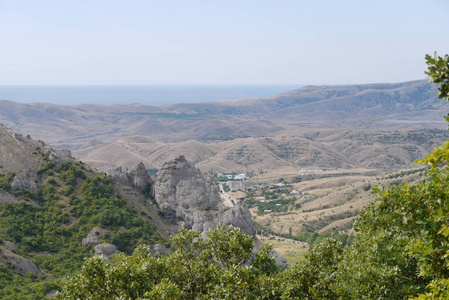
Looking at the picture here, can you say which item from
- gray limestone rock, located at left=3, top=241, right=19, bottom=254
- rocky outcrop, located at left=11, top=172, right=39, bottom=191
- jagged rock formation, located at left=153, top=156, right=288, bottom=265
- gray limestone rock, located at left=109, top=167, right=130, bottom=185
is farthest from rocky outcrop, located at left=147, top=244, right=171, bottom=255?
Result: rocky outcrop, located at left=11, top=172, right=39, bottom=191

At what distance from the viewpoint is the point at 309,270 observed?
21.5 metres

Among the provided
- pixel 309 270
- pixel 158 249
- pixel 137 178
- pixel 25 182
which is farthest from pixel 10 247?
pixel 309 270

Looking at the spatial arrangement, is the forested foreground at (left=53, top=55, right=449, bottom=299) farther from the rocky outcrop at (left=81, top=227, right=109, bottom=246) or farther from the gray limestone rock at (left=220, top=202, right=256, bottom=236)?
the gray limestone rock at (left=220, top=202, right=256, bottom=236)

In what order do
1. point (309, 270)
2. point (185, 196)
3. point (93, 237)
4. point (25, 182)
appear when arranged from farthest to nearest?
point (185, 196)
point (25, 182)
point (93, 237)
point (309, 270)

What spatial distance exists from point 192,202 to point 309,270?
53.8 metres

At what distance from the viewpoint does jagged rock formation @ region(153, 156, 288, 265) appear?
6819 cm

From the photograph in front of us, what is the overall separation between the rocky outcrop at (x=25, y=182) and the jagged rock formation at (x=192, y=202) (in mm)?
23721

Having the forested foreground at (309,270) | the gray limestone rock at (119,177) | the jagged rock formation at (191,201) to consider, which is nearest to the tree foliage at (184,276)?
the forested foreground at (309,270)

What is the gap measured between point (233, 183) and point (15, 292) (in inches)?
6331

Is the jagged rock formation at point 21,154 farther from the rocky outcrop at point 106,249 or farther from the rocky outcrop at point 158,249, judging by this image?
the rocky outcrop at point 158,249

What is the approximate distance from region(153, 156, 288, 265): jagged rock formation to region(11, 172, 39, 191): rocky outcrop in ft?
77.8

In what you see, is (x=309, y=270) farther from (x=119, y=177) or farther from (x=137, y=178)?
(x=137, y=178)

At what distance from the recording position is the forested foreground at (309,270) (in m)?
12.8

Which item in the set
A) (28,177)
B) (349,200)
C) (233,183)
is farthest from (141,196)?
(233,183)
